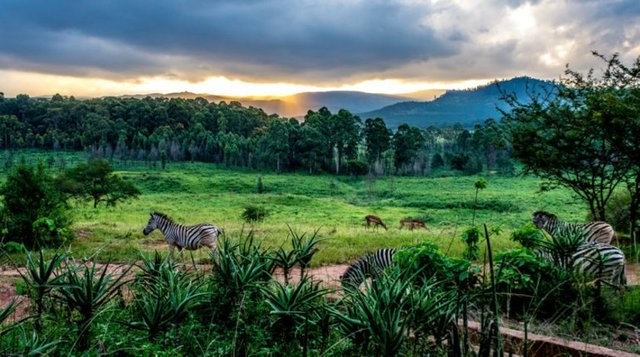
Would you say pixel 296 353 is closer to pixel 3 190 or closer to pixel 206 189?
pixel 3 190

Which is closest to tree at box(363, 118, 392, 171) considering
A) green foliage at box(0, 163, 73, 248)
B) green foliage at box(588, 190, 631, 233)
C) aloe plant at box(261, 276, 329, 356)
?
green foliage at box(588, 190, 631, 233)

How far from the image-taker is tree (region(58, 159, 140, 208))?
3719 cm

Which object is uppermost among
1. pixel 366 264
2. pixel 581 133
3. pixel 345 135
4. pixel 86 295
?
pixel 345 135

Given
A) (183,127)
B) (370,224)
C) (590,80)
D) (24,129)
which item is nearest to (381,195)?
(370,224)

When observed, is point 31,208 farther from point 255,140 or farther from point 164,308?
point 255,140

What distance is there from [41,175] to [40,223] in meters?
2.17

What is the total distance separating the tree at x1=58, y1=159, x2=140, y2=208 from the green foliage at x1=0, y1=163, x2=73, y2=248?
21962 mm

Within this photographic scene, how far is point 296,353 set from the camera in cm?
391

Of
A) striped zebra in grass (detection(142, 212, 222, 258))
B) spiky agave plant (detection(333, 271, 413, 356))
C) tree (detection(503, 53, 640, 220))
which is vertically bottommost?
striped zebra in grass (detection(142, 212, 222, 258))

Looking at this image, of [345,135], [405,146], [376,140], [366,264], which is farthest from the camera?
[345,135]

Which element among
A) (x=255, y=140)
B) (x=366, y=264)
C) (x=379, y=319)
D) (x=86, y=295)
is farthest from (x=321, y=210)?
(x=255, y=140)

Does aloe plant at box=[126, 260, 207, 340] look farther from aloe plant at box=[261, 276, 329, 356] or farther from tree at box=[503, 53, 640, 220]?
tree at box=[503, 53, 640, 220]

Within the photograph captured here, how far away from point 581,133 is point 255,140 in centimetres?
7764

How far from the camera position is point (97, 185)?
124 feet
